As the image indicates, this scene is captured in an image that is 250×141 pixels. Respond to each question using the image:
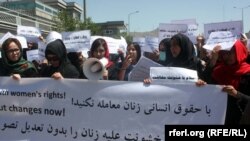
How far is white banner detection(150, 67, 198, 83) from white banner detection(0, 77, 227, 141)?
2.4 inches

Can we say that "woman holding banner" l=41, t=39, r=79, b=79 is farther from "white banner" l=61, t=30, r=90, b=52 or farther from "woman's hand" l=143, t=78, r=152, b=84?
"white banner" l=61, t=30, r=90, b=52

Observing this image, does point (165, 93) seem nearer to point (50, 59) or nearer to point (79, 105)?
point (79, 105)

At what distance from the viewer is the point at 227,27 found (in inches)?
206

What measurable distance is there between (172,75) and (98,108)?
75cm

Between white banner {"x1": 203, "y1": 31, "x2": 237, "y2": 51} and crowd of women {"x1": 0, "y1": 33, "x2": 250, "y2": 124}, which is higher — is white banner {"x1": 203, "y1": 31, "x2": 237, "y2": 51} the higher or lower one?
A: the higher one

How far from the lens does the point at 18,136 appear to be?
410cm

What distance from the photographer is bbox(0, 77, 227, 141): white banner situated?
3.66m

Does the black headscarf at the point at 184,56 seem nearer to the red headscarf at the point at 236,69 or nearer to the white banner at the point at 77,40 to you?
the red headscarf at the point at 236,69

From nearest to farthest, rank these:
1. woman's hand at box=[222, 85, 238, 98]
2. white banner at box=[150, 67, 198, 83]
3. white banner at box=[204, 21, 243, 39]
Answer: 1. woman's hand at box=[222, 85, 238, 98]
2. white banner at box=[150, 67, 198, 83]
3. white banner at box=[204, 21, 243, 39]

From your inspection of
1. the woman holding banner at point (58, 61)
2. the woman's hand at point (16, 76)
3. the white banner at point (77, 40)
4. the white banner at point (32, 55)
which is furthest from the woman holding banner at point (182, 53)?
the white banner at point (32, 55)

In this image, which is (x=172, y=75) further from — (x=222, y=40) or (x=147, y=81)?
(x=222, y=40)

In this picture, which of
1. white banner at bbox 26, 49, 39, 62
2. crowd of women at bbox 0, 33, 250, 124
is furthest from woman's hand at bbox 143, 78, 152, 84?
white banner at bbox 26, 49, 39, 62

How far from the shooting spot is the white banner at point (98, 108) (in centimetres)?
366

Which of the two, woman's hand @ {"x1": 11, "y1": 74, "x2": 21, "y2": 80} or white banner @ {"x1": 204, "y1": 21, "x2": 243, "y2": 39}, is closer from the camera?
woman's hand @ {"x1": 11, "y1": 74, "x2": 21, "y2": 80}
